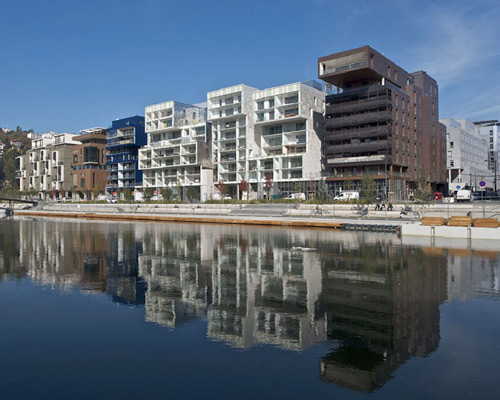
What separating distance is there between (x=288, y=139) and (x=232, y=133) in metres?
16.4

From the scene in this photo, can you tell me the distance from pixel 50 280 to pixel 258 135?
267 feet

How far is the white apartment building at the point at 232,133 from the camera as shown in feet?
317

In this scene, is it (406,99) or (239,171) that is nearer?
(406,99)

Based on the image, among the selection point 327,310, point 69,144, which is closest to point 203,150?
point 69,144

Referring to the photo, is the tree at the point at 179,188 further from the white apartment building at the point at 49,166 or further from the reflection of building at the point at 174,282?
the reflection of building at the point at 174,282

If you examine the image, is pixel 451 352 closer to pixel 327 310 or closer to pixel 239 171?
pixel 327 310

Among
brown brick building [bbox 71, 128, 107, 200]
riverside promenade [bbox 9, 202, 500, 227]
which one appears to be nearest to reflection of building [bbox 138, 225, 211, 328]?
riverside promenade [bbox 9, 202, 500, 227]

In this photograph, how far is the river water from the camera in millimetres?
9039

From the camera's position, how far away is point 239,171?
97812 millimetres

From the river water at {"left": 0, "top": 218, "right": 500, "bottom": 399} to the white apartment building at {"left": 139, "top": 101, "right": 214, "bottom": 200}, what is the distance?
269ft

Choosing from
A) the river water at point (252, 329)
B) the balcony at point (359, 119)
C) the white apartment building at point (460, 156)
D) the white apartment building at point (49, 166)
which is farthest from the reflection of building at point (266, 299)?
the white apartment building at point (49, 166)

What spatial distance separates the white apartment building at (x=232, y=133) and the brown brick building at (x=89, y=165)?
5095 centimetres

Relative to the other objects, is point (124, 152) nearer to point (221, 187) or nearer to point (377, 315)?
point (221, 187)

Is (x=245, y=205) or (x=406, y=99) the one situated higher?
(x=406, y=99)
